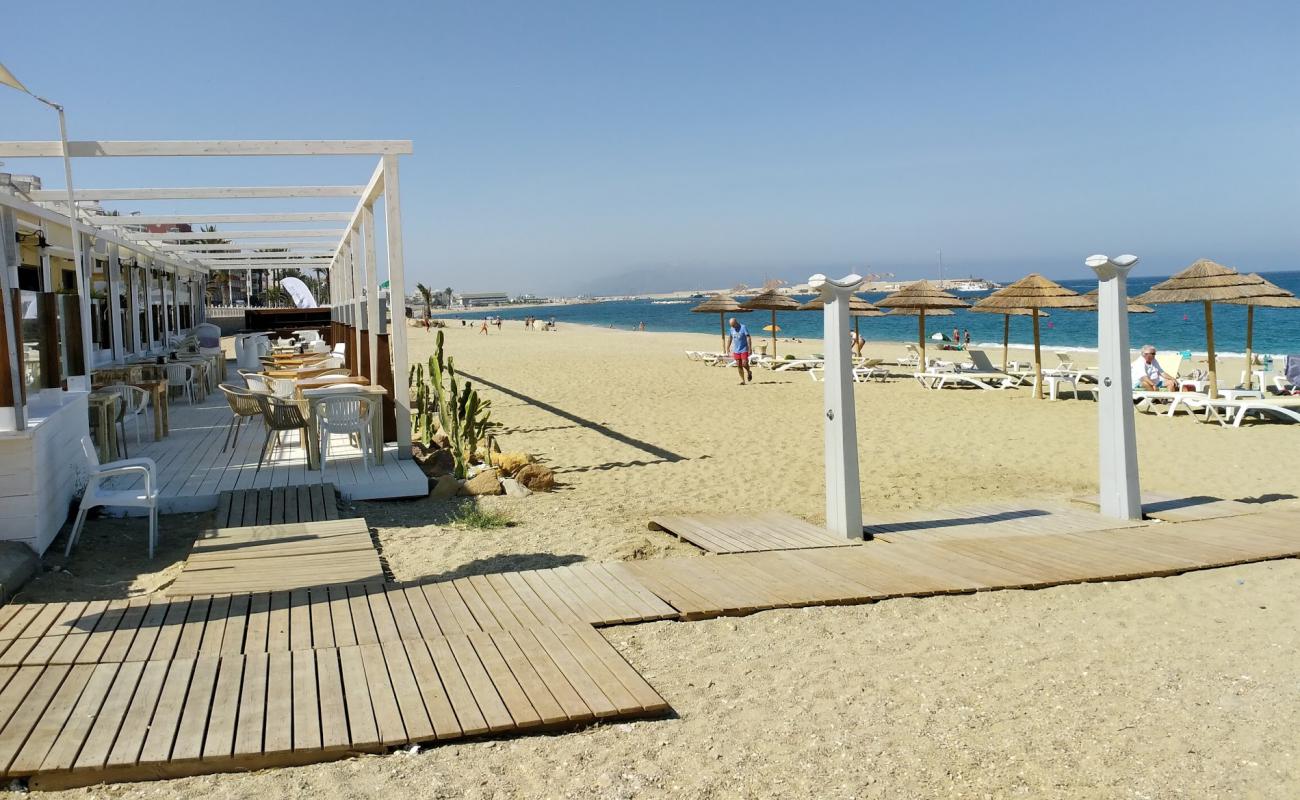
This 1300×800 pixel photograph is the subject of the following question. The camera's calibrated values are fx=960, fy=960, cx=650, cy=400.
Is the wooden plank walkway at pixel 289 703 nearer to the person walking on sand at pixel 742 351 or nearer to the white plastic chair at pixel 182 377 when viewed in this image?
the white plastic chair at pixel 182 377

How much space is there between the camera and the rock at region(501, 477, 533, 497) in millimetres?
7461

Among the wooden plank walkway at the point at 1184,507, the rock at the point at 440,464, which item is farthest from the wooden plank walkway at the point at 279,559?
the wooden plank walkway at the point at 1184,507

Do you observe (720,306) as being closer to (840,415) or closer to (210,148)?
(210,148)

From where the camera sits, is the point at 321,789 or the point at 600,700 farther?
the point at 600,700

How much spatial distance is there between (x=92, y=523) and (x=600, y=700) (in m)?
4.37

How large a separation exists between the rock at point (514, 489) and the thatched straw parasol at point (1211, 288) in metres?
9.28

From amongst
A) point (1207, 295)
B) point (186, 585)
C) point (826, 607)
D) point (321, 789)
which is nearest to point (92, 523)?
point (186, 585)

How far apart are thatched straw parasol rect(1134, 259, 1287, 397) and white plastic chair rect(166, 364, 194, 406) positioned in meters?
12.7

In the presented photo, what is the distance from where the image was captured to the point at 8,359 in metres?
4.98

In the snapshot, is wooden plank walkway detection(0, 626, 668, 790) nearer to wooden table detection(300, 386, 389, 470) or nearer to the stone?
the stone

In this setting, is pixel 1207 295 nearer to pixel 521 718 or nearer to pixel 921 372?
pixel 921 372

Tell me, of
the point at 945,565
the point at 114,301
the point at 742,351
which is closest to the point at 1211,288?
the point at 742,351

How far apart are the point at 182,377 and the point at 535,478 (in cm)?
698

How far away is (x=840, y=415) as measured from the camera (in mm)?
5711
